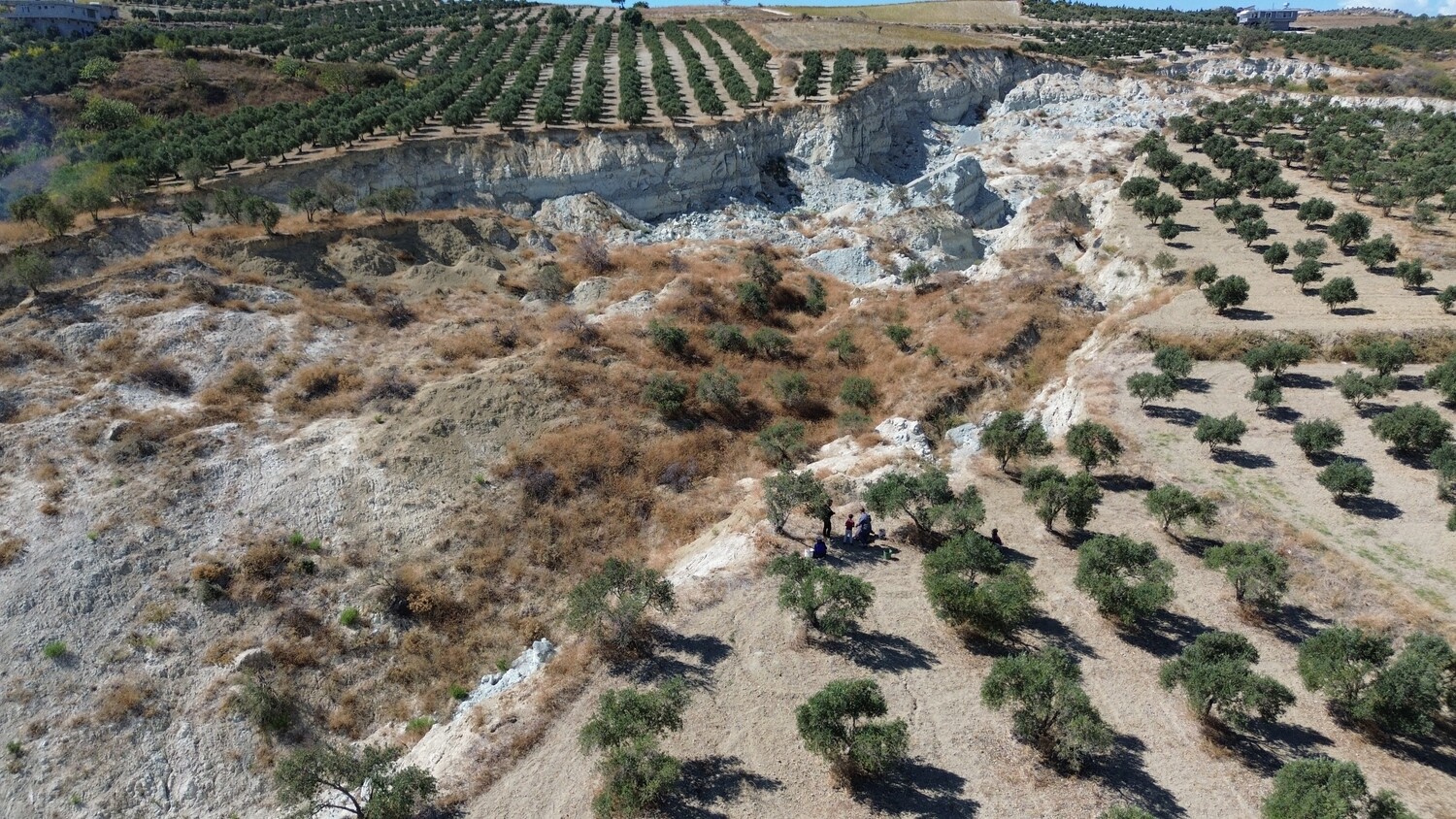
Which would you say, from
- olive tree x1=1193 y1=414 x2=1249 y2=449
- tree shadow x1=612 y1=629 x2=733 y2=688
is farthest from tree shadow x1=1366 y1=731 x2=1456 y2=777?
tree shadow x1=612 y1=629 x2=733 y2=688

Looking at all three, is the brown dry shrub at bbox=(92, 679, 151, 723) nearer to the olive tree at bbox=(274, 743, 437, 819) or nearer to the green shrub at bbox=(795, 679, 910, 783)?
the olive tree at bbox=(274, 743, 437, 819)

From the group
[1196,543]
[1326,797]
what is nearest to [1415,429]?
[1196,543]

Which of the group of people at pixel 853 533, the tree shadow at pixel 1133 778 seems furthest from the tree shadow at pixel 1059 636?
the group of people at pixel 853 533

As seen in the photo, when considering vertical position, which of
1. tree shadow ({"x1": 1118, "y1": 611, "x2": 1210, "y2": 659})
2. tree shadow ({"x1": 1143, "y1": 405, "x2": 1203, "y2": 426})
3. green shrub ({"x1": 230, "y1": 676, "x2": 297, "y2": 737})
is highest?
tree shadow ({"x1": 1143, "y1": 405, "x2": 1203, "y2": 426})

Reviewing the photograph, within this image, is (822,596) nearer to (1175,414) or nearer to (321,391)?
(1175,414)

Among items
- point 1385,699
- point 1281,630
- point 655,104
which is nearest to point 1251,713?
point 1385,699

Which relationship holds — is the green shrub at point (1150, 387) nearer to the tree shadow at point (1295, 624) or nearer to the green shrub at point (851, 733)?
the tree shadow at point (1295, 624)
